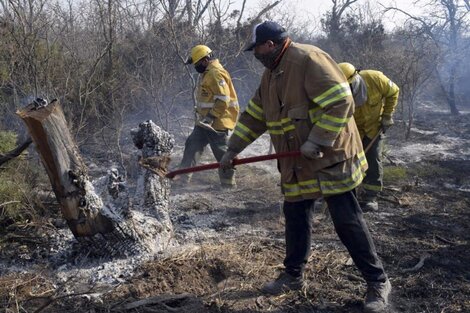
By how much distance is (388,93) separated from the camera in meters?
4.75

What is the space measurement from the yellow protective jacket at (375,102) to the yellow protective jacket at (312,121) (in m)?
2.10

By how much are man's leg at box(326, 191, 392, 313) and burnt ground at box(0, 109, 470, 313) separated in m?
0.15

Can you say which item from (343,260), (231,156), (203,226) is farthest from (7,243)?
(343,260)

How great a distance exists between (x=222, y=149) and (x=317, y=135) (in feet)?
11.0

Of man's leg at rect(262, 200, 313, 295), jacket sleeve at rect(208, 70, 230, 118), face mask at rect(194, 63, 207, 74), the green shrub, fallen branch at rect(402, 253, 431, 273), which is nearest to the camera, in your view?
man's leg at rect(262, 200, 313, 295)

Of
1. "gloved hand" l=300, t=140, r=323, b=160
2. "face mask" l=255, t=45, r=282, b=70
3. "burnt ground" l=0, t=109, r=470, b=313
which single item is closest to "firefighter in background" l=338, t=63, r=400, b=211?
"burnt ground" l=0, t=109, r=470, b=313

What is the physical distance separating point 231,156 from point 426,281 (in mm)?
1729

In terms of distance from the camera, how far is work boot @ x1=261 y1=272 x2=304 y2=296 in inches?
114

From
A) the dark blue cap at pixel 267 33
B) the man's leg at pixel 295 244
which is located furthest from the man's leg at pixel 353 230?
the dark blue cap at pixel 267 33

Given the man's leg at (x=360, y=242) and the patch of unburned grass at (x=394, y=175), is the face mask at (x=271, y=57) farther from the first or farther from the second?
the patch of unburned grass at (x=394, y=175)

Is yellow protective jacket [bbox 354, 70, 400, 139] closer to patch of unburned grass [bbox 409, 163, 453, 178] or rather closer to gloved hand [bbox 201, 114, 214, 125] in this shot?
gloved hand [bbox 201, 114, 214, 125]

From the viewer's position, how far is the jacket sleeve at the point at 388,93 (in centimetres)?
471

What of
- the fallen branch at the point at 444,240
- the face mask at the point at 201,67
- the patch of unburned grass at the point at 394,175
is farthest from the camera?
the patch of unburned grass at the point at 394,175

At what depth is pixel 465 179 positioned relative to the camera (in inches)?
257
